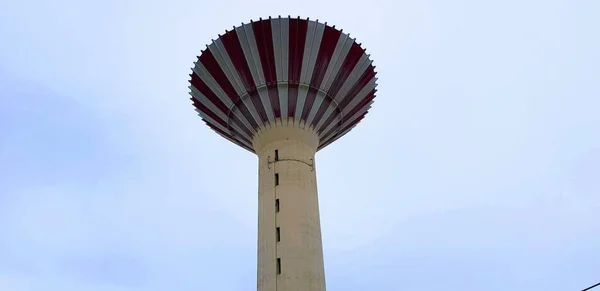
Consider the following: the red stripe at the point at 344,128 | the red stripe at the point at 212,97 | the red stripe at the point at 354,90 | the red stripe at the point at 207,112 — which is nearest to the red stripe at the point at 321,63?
the red stripe at the point at 354,90

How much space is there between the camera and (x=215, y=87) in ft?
106

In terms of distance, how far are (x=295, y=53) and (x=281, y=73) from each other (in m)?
1.24

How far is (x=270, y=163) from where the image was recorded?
3041 cm

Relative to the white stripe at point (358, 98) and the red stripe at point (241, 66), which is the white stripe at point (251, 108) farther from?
the white stripe at point (358, 98)

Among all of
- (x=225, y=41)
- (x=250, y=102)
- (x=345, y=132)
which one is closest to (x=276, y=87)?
(x=250, y=102)

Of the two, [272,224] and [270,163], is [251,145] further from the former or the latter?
[272,224]

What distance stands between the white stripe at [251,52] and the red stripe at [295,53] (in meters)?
1.50

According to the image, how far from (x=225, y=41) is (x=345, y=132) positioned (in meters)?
9.01

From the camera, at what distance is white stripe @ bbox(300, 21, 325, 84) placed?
102ft

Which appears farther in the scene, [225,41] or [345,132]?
[345,132]

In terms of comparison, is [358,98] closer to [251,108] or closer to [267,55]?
[267,55]

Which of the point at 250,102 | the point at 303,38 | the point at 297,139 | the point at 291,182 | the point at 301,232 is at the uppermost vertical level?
the point at 303,38

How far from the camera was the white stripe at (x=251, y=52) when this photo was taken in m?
31.0

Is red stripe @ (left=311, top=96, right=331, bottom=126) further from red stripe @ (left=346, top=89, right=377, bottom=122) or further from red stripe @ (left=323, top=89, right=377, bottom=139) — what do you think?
red stripe @ (left=346, top=89, right=377, bottom=122)
